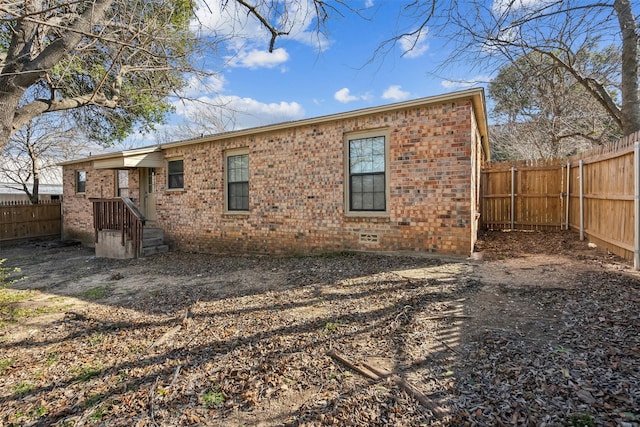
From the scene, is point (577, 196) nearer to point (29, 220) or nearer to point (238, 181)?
point (238, 181)

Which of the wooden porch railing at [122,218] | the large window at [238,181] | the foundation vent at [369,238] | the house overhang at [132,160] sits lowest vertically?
the foundation vent at [369,238]

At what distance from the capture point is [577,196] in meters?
8.23

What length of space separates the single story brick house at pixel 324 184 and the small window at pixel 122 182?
18.4 inches

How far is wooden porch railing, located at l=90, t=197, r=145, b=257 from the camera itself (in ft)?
29.0

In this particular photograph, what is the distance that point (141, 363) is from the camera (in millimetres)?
2949

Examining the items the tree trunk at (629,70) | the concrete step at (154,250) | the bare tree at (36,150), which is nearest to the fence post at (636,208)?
the tree trunk at (629,70)

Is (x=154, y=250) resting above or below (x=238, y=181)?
below

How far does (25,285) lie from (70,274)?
1019 mm

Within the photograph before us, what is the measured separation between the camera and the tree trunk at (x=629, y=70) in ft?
24.2

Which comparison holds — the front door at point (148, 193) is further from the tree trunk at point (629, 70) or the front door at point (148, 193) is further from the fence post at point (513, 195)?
the tree trunk at point (629, 70)

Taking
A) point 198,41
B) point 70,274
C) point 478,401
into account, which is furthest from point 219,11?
point 70,274

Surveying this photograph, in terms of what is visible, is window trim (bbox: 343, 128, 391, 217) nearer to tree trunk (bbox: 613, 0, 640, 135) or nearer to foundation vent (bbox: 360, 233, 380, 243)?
foundation vent (bbox: 360, 233, 380, 243)

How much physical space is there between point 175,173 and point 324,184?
17.3ft

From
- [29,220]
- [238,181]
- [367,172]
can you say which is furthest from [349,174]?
[29,220]
